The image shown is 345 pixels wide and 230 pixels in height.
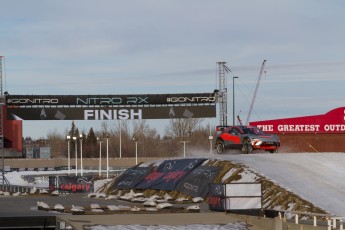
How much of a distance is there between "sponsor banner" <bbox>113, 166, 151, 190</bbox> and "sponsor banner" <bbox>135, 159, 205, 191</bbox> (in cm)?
73

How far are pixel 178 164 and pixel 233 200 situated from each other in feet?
53.4

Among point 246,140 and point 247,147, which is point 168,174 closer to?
point 247,147

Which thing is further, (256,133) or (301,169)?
(256,133)

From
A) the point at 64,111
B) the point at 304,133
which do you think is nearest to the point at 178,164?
the point at 304,133

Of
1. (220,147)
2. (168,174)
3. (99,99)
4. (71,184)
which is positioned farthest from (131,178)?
(99,99)

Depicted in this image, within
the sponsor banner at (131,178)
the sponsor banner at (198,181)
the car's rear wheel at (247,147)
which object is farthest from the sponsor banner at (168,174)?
the car's rear wheel at (247,147)

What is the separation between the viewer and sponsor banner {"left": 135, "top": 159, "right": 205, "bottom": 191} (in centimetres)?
4531

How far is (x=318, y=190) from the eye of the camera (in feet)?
120

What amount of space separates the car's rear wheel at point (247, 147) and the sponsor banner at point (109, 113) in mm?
32820

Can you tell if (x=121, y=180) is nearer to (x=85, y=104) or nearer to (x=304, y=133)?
(x=304, y=133)

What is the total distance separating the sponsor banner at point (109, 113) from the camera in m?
83.8

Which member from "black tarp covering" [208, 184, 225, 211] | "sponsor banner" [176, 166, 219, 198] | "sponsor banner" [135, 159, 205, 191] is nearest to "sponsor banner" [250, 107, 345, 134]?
"sponsor banner" [135, 159, 205, 191]

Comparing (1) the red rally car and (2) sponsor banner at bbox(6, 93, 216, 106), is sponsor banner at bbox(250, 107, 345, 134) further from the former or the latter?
(1) the red rally car

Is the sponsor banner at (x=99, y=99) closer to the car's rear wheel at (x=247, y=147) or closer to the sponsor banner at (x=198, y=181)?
the car's rear wheel at (x=247, y=147)
